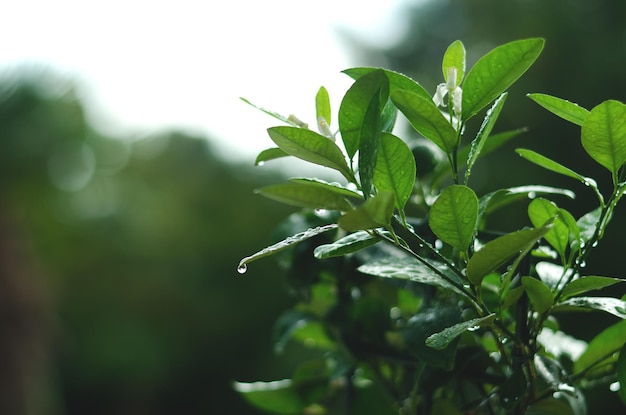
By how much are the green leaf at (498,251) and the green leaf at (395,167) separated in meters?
0.05

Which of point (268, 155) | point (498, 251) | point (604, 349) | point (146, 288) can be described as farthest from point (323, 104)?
point (146, 288)

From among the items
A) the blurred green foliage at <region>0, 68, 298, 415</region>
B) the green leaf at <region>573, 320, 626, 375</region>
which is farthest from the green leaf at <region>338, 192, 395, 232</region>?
the blurred green foliage at <region>0, 68, 298, 415</region>

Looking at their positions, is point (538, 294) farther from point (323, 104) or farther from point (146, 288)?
point (146, 288)

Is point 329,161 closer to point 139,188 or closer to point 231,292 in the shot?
point 231,292

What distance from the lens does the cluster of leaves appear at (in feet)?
1.10

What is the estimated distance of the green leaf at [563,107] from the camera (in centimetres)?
36

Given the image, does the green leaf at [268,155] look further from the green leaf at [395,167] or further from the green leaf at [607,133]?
the green leaf at [607,133]

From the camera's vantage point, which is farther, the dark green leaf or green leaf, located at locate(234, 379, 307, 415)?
green leaf, located at locate(234, 379, 307, 415)

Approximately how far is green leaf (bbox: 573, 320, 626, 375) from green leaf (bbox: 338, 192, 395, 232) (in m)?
0.22

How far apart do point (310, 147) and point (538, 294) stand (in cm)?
15

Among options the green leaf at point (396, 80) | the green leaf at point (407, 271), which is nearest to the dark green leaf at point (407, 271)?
the green leaf at point (407, 271)

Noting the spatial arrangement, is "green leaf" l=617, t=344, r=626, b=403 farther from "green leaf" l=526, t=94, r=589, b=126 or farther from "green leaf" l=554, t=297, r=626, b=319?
"green leaf" l=526, t=94, r=589, b=126

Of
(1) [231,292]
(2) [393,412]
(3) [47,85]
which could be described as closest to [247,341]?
(1) [231,292]

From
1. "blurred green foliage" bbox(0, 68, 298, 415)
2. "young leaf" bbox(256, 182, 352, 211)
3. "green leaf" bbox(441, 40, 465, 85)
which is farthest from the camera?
"blurred green foliage" bbox(0, 68, 298, 415)
